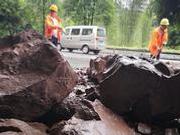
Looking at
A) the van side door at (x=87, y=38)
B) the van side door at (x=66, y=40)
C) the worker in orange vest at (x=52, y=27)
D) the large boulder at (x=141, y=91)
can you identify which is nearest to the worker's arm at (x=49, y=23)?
the worker in orange vest at (x=52, y=27)

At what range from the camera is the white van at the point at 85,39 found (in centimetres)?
2517

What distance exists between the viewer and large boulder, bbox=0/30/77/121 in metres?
5.33

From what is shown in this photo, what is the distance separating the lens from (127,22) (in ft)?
127

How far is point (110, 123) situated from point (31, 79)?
3.64ft

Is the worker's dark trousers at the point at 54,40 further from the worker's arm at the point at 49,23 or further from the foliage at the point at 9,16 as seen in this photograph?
the foliage at the point at 9,16

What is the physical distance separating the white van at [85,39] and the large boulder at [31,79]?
19073 millimetres

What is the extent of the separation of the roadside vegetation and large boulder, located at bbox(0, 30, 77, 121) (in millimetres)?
13536

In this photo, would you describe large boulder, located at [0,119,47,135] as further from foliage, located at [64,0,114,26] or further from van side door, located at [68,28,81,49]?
foliage, located at [64,0,114,26]

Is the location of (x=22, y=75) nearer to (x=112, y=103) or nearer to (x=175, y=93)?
(x=112, y=103)

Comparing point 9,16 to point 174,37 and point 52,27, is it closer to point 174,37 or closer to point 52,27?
point 52,27

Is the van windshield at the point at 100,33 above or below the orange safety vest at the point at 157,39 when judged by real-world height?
below

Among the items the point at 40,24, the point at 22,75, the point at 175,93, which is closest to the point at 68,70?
the point at 22,75

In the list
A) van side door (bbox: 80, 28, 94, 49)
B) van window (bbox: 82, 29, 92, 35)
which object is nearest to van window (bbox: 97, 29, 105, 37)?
van side door (bbox: 80, 28, 94, 49)

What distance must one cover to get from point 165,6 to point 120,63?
67.8 feet
